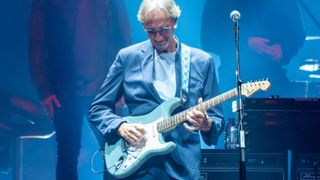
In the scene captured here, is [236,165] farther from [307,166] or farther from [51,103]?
[51,103]

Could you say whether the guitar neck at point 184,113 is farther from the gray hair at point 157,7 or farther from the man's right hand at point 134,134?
the gray hair at point 157,7

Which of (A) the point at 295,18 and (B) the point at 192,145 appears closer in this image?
(B) the point at 192,145

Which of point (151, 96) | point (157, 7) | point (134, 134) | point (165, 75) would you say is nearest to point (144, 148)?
point (134, 134)

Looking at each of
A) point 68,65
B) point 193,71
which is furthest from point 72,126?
point 193,71

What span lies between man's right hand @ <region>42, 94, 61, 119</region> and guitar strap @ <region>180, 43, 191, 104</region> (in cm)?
242

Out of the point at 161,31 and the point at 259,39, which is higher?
the point at 259,39

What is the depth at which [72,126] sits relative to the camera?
5242 millimetres

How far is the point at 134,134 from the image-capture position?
10.0 ft

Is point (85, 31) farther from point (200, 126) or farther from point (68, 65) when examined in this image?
point (200, 126)

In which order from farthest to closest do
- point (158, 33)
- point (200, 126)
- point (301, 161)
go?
point (301, 161)
point (158, 33)
point (200, 126)

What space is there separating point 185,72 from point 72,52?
98.4 inches

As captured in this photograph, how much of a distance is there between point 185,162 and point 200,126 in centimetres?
23

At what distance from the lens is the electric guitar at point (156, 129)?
116 inches

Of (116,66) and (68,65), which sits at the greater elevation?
(68,65)
